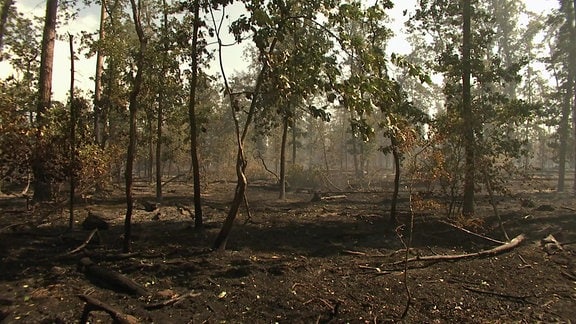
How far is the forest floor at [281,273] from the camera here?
708 cm

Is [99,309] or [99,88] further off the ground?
[99,88]

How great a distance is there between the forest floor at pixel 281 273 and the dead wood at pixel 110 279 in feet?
0.14

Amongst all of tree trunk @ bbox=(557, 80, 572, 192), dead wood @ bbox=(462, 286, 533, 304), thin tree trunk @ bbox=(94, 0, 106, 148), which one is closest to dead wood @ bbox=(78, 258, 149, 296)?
dead wood @ bbox=(462, 286, 533, 304)

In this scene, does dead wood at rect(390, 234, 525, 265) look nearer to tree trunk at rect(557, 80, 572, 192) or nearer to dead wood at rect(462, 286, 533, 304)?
dead wood at rect(462, 286, 533, 304)

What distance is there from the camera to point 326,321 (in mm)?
6965

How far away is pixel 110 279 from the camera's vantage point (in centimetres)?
760

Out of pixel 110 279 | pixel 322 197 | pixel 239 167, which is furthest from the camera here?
pixel 322 197

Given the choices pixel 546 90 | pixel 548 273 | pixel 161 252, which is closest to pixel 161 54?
pixel 161 252

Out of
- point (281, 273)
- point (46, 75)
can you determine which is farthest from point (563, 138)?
point (46, 75)

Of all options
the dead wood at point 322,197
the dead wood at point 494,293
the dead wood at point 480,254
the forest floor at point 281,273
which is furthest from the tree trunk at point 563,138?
the dead wood at point 494,293

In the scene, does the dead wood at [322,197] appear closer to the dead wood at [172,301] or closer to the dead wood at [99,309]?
the dead wood at [172,301]

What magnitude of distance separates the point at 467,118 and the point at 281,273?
29.5 ft

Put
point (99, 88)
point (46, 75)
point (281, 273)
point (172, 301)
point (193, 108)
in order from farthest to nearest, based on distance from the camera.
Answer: point (99, 88)
point (46, 75)
point (193, 108)
point (281, 273)
point (172, 301)

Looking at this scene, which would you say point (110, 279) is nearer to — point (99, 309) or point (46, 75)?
point (99, 309)
